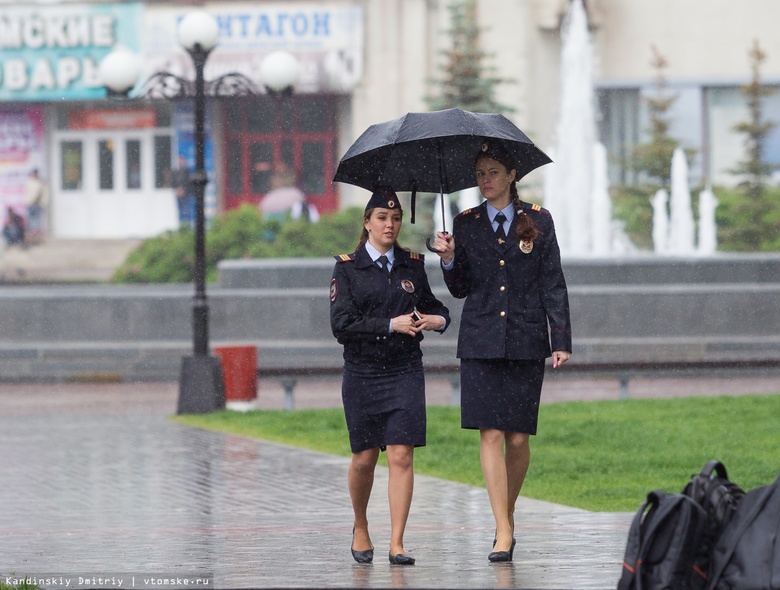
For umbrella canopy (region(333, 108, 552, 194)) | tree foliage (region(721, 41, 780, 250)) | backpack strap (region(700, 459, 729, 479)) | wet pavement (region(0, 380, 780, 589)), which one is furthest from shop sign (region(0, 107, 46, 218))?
backpack strap (region(700, 459, 729, 479))

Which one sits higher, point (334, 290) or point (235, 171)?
point (235, 171)

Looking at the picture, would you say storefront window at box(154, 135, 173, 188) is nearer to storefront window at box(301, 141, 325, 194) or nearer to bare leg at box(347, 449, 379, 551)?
storefront window at box(301, 141, 325, 194)

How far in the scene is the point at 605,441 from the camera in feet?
43.7

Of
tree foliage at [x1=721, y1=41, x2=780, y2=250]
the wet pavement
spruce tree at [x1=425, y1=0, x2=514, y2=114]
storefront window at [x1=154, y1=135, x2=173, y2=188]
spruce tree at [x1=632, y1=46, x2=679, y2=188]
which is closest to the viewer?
the wet pavement

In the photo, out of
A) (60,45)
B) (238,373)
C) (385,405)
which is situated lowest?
(238,373)

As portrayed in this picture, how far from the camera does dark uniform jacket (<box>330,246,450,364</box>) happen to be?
291 inches

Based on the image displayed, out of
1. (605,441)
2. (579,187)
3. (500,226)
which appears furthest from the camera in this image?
(579,187)

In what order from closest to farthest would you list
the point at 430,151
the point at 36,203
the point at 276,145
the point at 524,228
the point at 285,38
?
the point at 524,228, the point at 430,151, the point at 285,38, the point at 36,203, the point at 276,145

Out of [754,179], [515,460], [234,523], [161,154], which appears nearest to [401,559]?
[515,460]

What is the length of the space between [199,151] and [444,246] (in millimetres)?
10159

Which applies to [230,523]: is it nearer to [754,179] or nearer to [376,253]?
[376,253]

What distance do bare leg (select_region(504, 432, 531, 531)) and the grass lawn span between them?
2.25 meters

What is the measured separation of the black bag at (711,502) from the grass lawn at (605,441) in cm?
376

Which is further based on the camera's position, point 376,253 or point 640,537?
point 376,253
